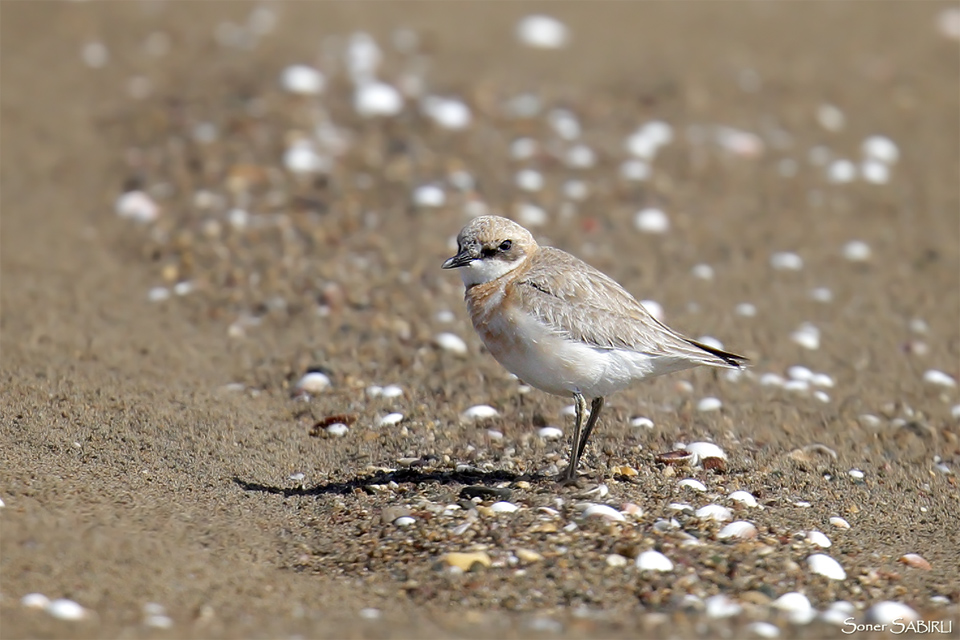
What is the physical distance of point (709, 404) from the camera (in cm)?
678

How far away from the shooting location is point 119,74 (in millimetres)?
10445

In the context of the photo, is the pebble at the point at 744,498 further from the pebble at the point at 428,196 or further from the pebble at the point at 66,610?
the pebble at the point at 428,196

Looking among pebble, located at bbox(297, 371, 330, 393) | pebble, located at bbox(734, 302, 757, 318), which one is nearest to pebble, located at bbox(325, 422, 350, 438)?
pebble, located at bbox(297, 371, 330, 393)

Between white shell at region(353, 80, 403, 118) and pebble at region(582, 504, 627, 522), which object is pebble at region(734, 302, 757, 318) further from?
white shell at region(353, 80, 403, 118)

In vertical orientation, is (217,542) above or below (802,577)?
below

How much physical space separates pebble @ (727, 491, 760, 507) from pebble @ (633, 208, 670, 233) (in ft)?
11.8

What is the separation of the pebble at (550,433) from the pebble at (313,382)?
132cm

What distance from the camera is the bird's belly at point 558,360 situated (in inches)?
216

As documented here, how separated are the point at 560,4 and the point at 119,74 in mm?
4506

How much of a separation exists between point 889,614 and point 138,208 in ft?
20.9

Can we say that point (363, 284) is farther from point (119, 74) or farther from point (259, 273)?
point (119, 74)

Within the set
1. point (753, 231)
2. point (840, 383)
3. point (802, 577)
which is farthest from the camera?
point (753, 231)

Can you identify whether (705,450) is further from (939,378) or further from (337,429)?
(939,378)

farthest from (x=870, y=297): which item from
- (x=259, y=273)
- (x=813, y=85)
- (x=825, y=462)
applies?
(x=259, y=273)
